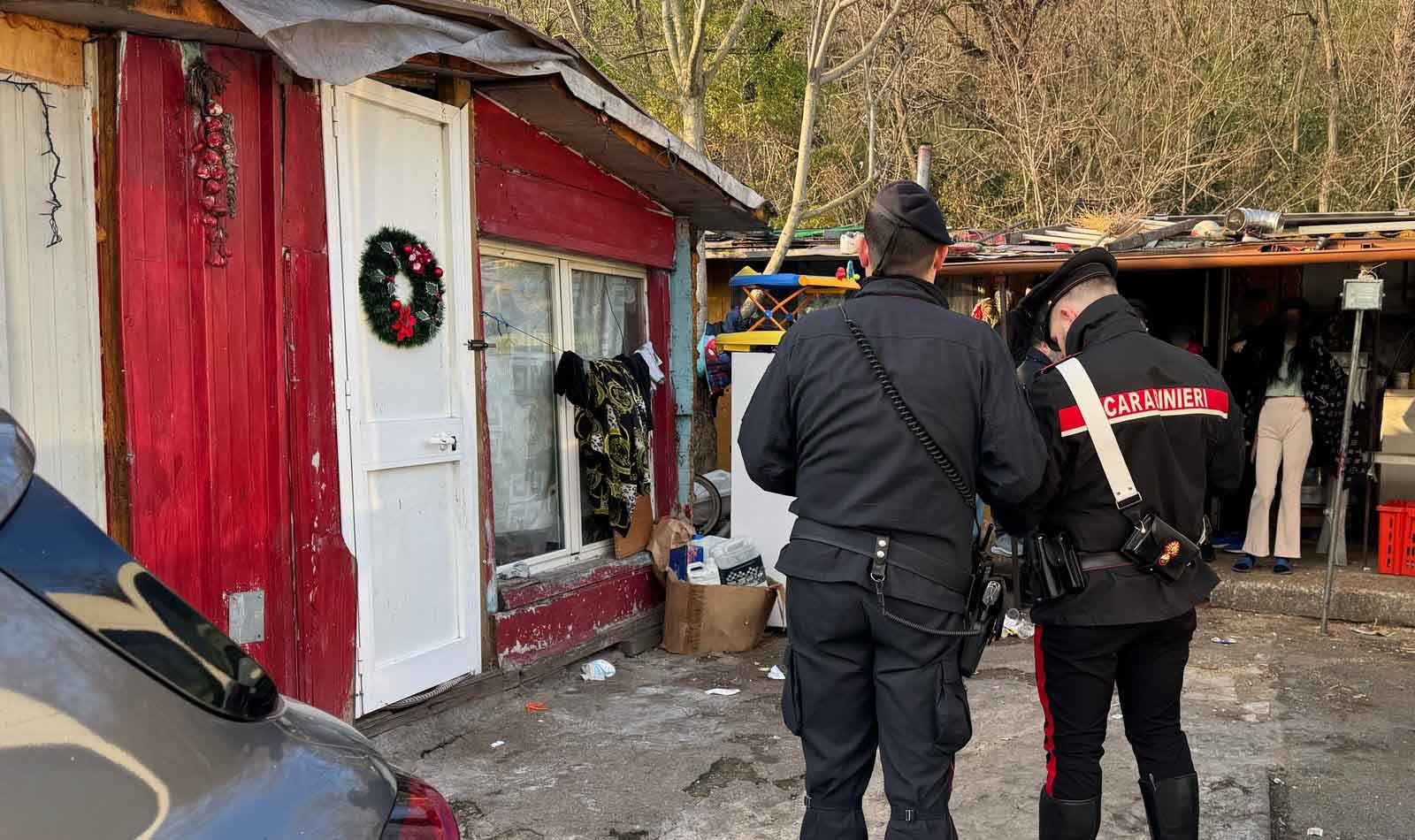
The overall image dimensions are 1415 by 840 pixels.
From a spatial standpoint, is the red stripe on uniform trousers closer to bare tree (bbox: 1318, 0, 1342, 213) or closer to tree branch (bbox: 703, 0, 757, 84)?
tree branch (bbox: 703, 0, 757, 84)

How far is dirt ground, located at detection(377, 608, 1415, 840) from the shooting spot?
4.30 m

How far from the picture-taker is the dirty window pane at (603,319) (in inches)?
270

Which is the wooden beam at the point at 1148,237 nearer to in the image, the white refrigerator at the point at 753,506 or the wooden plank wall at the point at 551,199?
the white refrigerator at the point at 753,506

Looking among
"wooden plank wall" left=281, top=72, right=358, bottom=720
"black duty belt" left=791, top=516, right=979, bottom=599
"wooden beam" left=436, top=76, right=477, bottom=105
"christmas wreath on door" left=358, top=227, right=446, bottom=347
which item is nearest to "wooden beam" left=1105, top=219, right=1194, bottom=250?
Answer: "wooden beam" left=436, top=76, right=477, bottom=105

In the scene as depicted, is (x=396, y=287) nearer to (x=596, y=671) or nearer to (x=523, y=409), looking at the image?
(x=523, y=409)

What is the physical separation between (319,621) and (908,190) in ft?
10.3

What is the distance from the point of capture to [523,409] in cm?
637

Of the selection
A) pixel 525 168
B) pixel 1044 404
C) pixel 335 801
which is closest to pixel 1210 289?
pixel 525 168

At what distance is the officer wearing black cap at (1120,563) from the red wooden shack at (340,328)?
2913 mm

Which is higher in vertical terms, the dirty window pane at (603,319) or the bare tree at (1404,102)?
the bare tree at (1404,102)

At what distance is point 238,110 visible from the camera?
4.37 metres

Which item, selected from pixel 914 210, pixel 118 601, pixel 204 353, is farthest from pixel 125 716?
pixel 204 353

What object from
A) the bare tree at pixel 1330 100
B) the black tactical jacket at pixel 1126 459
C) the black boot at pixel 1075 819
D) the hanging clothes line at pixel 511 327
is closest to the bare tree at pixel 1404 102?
the bare tree at pixel 1330 100

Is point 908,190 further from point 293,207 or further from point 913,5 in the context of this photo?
point 913,5
